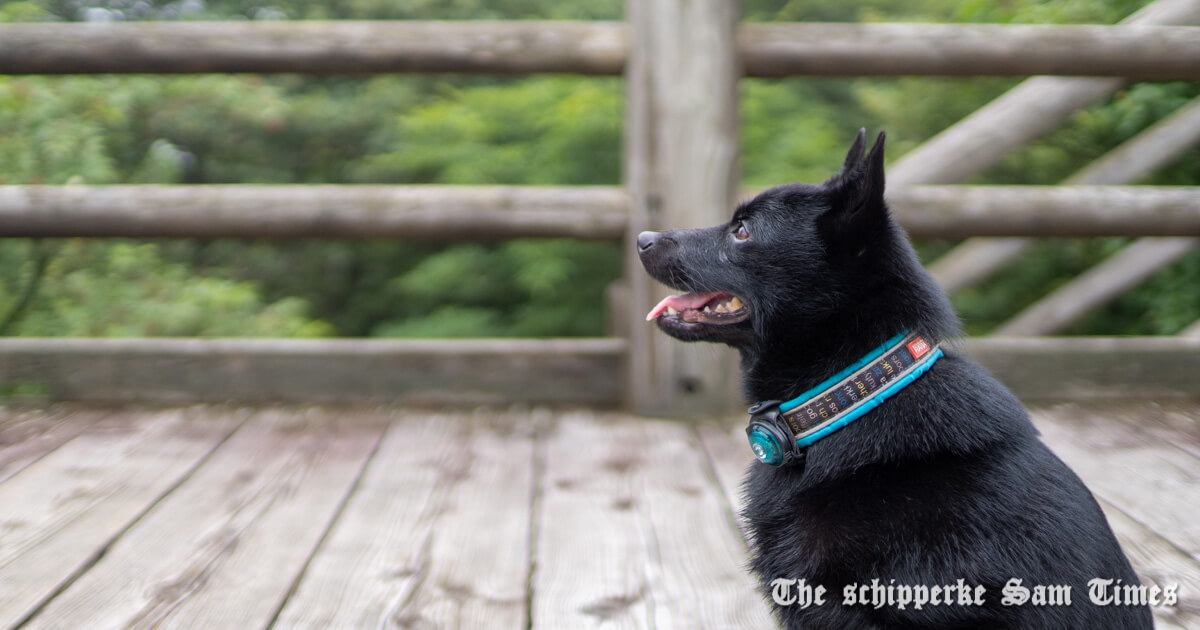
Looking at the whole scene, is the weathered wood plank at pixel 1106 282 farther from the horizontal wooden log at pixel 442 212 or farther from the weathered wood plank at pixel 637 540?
the weathered wood plank at pixel 637 540

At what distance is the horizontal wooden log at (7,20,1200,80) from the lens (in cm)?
258

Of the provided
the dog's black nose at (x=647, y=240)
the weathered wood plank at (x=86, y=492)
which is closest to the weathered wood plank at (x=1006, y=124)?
the dog's black nose at (x=647, y=240)

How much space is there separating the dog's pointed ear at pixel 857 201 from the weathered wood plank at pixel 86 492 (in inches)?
57.0

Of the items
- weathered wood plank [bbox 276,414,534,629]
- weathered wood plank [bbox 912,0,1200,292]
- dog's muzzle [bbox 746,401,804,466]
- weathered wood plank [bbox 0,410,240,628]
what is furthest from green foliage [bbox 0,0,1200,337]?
dog's muzzle [bbox 746,401,804,466]

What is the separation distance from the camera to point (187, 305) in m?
4.41

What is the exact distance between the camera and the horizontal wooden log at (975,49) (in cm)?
259

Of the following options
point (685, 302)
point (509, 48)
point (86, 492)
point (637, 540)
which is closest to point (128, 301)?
point (86, 492)

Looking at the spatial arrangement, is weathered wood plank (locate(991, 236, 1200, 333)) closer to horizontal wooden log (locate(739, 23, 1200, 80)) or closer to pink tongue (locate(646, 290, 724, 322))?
horizontal wooden log (locate(739, 23, 1200, 80))

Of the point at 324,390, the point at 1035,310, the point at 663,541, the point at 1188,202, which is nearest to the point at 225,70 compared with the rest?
the point at 324,390

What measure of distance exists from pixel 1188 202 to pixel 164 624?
294cm

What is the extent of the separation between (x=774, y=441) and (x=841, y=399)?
122 millimetres

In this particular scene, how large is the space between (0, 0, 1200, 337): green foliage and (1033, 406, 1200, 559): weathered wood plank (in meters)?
1.66

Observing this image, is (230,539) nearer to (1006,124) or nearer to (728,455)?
(728,455)

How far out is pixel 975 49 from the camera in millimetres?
2592
